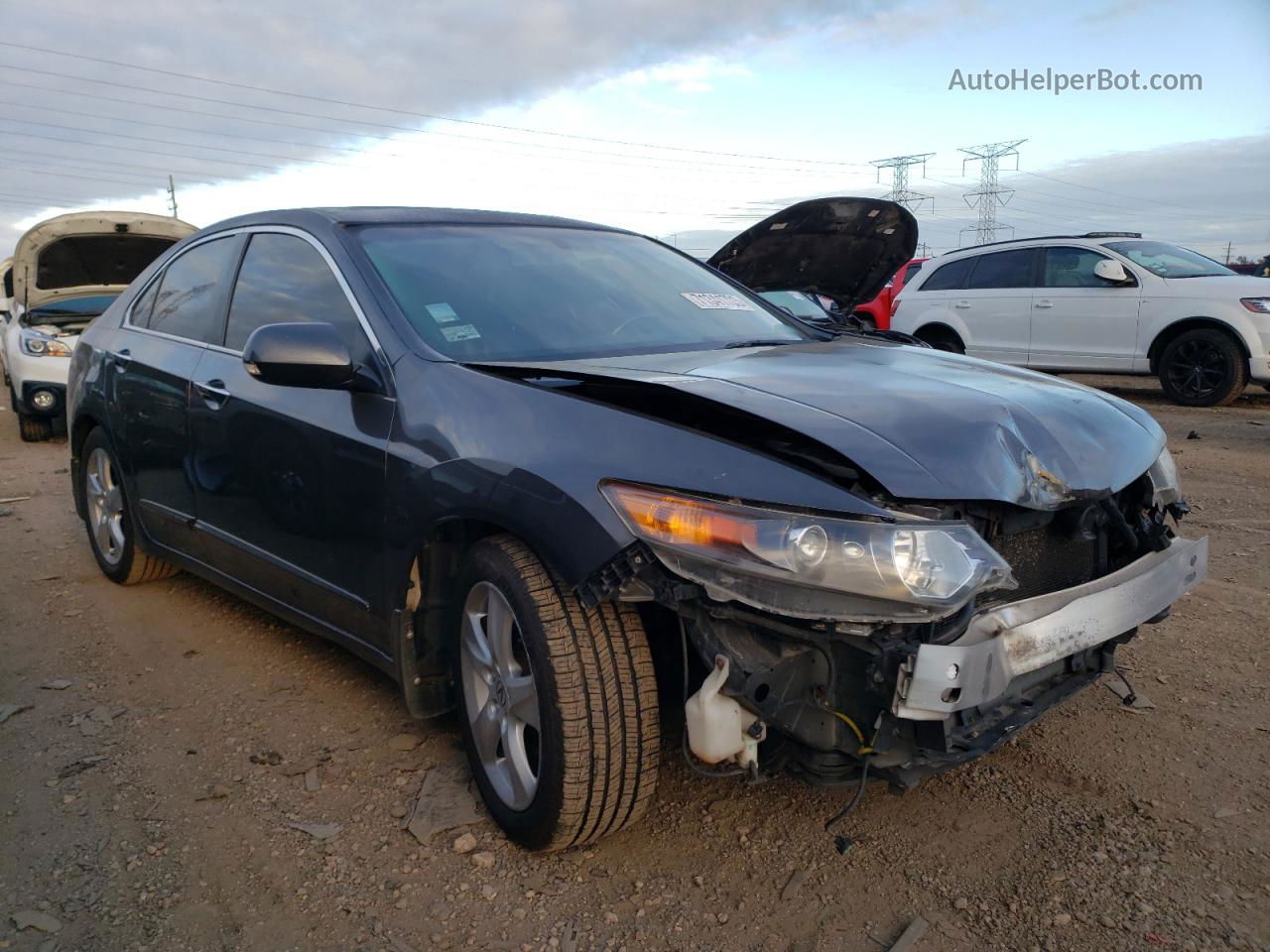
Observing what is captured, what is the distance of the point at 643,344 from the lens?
3.04 metres

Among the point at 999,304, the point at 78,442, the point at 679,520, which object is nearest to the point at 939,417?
the point at 679,520

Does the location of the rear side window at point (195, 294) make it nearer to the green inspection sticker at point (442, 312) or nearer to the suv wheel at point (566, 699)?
the green inspection sticker at point (442, 312)

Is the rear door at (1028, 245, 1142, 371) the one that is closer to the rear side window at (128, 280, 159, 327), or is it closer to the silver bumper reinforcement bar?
the silver bumper reinforcement bar

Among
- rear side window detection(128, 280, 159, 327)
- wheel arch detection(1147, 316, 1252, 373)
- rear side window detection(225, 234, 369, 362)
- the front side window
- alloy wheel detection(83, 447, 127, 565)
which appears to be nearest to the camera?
rear side window detection(225, 234, 369, 362)

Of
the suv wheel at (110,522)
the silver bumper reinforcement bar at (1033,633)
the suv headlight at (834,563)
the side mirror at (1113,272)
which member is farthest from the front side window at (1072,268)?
the suv headlight at (834,563)

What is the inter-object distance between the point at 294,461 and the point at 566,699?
131 centimetres

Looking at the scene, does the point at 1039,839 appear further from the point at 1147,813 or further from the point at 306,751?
the point at 306,751

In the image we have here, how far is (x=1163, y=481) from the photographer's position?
2727 millimetres

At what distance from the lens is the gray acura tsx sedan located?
200 cm

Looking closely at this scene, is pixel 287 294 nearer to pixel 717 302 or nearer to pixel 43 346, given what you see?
pixel 717 302

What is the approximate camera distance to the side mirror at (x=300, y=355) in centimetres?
264

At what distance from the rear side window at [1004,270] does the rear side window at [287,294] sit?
9.11 metres

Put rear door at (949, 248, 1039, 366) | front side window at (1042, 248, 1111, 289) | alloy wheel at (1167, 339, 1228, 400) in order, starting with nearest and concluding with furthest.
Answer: alloy wheel at (1167, 339, 1228, 400)
front side window at (1042, 248, 1111, 289)
rear door at (949, 248, 1039, 366)

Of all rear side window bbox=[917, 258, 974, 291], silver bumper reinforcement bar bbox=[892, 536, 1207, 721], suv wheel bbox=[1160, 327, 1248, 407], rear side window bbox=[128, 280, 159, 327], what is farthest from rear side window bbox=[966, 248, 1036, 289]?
rear side window bbox=[128, 280, 159, 327]
